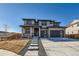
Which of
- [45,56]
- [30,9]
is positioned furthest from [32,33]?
[45,56]

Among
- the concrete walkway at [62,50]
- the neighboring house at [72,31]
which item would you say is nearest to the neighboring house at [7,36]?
the concrete walkway at [62,50]

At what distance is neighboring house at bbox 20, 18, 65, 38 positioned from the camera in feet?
33.0

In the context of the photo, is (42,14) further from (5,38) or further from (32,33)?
(5,38)

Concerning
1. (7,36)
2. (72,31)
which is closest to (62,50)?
(7,36)

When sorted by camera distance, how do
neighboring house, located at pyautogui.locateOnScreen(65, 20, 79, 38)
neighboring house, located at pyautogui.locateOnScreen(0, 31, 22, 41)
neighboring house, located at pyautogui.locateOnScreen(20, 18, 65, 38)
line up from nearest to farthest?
neighboring house, located at pyautogui.locateOnScreen(0, 31, 22, 41), neighboring house, located at pyautogui.locateOnScreen(20, 18, 65, 38), neighboring house, located at pyautogui.locateOnScreen(65, 20, 79, 38)

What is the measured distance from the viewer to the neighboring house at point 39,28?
10.1m

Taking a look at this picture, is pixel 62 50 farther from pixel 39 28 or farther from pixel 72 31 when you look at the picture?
pixel 72 31

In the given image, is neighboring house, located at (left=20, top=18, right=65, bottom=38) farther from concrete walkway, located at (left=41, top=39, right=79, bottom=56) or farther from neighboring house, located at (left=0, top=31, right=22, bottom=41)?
concrete walkway, located at (left=41, top=39, right=79, bottom=56)

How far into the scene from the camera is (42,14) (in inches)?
316

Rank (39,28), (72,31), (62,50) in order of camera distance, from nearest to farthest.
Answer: (62,50) < (39,28) < (72,31)

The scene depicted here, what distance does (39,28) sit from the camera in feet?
34.1

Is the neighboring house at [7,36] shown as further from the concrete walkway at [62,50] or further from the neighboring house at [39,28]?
the concrete walkway at [62,50]

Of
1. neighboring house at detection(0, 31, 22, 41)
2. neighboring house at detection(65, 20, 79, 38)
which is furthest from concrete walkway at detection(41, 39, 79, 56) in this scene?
neighboring house at detection(65, 20, 79, 38)

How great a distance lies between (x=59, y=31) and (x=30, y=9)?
477 cm
